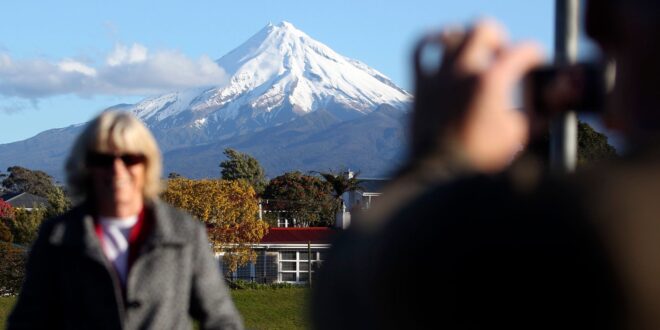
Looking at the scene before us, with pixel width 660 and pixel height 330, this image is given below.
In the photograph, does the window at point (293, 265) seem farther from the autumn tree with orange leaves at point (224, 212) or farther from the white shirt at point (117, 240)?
the white shirt at point (117, 240)

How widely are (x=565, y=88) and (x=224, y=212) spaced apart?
42925 mm

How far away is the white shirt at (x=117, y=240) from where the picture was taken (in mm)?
3496

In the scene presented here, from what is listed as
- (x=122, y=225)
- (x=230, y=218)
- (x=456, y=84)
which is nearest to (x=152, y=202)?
(x=122, y=225)

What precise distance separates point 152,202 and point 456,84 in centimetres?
264

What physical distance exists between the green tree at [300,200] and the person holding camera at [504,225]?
210 ft

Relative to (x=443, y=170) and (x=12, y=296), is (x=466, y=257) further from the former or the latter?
(x=12, y=296)

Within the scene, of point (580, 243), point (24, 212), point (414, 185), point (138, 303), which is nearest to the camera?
point (580, 243)

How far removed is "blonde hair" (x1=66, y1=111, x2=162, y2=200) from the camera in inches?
140

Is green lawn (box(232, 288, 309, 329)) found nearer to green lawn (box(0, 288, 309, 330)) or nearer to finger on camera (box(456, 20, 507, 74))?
green lawn (box(0, 288, 309, 330))

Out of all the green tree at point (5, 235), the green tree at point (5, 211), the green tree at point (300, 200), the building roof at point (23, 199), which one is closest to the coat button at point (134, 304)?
the green tree at point (5, 235)

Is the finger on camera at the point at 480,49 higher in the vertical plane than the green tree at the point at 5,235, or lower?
higher

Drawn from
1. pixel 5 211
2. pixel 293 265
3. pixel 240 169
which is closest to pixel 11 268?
pixel 293 265

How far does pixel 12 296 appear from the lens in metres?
39.7

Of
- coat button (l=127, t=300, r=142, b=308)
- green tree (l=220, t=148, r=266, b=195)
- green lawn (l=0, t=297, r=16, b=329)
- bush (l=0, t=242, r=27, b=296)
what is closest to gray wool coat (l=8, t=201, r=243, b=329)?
coat button (l=127, t=300, r=142, b=308)
